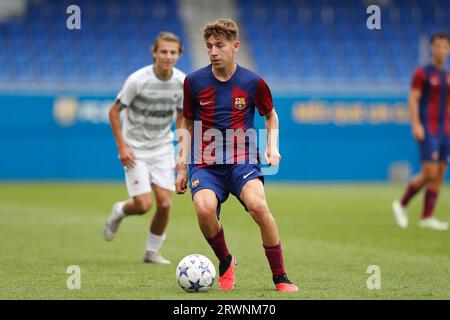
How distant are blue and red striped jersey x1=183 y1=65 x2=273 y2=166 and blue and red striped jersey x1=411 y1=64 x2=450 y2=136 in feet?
21.7

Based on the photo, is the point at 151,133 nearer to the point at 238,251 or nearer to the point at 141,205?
the point at 141,205

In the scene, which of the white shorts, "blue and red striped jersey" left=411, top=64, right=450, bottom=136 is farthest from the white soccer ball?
"blue and red striped jersey" left=411, top=64, right=450, bottom=136

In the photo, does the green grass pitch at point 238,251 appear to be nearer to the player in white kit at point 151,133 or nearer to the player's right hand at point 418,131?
the player in white kit at point 151,133

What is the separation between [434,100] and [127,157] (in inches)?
230

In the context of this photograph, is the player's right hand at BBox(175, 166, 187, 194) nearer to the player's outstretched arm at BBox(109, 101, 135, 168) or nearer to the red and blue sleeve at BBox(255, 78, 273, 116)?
the red and blue sleeve at BBox(255, 78, 273, 116)

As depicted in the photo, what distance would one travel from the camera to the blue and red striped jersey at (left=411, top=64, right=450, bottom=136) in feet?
44.2

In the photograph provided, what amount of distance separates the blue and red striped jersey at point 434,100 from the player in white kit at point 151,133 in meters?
4.92

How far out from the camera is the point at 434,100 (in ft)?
44.7

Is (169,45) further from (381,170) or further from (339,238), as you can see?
(381,170)

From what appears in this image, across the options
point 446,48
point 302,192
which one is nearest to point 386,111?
point 302,192

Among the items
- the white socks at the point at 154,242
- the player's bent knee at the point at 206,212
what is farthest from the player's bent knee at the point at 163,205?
the player's bent knee at the point at 206,212

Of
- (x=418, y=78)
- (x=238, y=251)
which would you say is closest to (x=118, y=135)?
(x=238, y=251)

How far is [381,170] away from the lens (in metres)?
29.4

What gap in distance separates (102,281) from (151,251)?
6.11 feet
